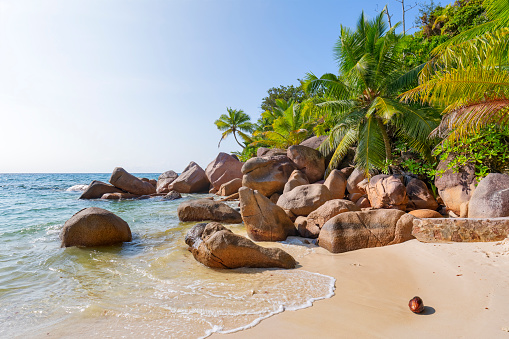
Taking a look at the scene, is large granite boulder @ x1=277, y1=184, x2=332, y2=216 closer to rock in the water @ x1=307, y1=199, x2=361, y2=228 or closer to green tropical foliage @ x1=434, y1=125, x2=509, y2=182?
rock in the water @ x1=307, y1=199, x2=361, y2=228

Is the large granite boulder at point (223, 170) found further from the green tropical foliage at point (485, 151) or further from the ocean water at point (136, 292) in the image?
the green tropical foliage at point (485, 151)

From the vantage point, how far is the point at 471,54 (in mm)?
7102

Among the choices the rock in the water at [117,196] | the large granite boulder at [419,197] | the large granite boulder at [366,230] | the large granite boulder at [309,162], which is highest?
the large granite boulder at [309,162]

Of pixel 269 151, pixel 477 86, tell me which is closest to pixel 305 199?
pixel 477 86

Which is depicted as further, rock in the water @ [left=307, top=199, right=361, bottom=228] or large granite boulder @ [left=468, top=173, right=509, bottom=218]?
rock in the water @ [left=307, top=199, right=361, bottom=228]

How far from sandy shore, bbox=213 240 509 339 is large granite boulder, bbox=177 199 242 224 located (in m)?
5.11

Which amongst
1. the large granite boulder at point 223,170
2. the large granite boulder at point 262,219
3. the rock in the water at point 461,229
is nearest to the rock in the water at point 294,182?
the large granite boulder at point 262,219

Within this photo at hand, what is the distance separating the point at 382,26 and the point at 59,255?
13783mm

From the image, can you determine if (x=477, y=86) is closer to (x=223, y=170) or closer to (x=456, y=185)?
(x=456, y=185)

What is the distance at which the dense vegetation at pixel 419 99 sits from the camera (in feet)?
20.8

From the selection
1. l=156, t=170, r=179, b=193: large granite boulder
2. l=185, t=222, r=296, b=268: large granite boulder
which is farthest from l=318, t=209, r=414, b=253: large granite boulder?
l=156, t=170, r=179, b=193: large granite boulder

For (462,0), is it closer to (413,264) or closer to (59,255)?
(413,264)

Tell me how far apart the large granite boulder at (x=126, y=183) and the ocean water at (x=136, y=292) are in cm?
1430

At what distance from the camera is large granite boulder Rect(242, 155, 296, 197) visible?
13.3m
